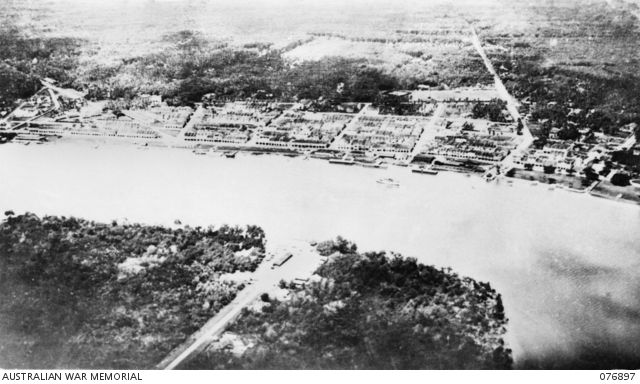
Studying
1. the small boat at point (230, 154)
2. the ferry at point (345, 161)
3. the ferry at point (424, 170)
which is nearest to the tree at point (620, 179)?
the ferry at point (424, 170)

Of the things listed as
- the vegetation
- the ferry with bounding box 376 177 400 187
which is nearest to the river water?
the ferry with bounding box 376 177 400 187

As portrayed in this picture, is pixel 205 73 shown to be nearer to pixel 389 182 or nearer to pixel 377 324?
pixel 389 182

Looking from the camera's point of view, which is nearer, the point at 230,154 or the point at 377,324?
the point at 377,324

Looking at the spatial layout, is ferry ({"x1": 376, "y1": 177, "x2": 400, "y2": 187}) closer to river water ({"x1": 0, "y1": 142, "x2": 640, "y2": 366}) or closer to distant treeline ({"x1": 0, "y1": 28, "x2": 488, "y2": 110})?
river water ({"x1": 0, "y1": 142, "x2": 640, "y2": 366})

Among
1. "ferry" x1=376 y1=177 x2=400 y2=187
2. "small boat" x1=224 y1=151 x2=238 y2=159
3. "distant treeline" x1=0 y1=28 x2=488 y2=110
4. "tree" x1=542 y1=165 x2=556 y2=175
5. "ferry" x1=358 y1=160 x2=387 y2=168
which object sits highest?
"distant treeline" x1=0 y1=28 x2=488 y2=110

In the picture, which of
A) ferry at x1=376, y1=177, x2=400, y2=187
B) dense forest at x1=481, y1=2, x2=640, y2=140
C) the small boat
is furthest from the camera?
the small boat

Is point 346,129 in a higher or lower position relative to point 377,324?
higher
